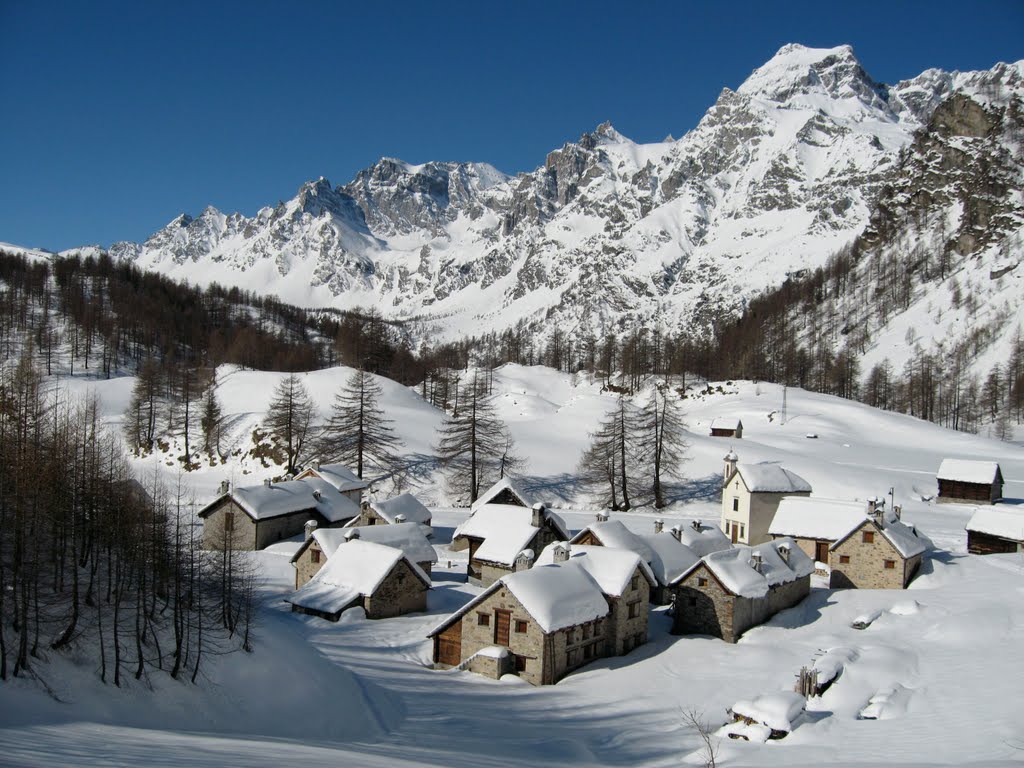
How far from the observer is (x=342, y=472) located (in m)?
59.7

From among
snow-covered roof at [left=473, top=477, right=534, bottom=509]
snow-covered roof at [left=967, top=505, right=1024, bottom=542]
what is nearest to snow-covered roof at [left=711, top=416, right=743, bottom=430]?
snow-covered roof at [left=967, top=505, right=1024, bottom=542]

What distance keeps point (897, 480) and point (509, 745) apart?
190 ft

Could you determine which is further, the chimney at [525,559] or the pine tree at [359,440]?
the pine tree at [359,440]

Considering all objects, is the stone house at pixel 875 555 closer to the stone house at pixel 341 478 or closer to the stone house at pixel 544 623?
the stone house at pixel 544 623

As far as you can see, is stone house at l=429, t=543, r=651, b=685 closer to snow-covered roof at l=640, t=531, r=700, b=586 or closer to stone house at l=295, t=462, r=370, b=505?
snow-covered roof at l=640, t=531, r=700, b=586

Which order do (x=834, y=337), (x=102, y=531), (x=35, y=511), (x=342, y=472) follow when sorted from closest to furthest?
1. (x=35, y=511)
2. (x=102, y=531)
3. (x=342, y=472)
4. (x=834, y=337)

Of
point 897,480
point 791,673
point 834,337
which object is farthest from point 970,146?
point 791,673

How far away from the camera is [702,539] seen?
4456 centimetres

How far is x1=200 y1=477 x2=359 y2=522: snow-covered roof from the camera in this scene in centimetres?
5028

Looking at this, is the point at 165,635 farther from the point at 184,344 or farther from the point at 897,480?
the point at 184,344

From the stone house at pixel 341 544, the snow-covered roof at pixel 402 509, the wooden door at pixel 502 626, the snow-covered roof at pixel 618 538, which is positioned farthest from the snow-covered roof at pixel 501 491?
the wooden door at pixel 502 626

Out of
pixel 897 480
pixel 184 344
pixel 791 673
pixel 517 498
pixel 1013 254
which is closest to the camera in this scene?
pixel 791 673

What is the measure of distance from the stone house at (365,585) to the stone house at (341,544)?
1744mm

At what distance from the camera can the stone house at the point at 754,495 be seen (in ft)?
171
